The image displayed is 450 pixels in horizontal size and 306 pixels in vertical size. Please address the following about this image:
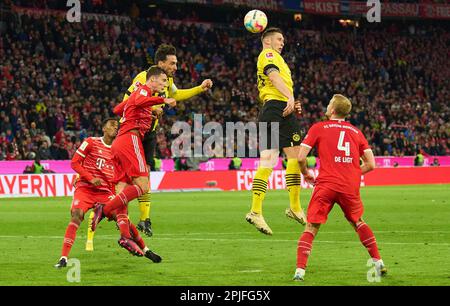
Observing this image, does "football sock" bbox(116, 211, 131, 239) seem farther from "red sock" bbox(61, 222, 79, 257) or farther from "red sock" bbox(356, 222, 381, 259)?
"red sock" bbox(356, 222, 381, 259)

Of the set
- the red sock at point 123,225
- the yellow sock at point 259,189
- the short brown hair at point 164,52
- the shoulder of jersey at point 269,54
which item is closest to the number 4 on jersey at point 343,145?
A: the red sock at point 123,225

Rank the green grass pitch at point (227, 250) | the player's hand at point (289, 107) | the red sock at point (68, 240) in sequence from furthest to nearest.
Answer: the player's hand at point (289, 107) < the red sock at point (68, 240) < the green grass pitch at point (227, 250)

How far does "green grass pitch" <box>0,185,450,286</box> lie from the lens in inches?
391

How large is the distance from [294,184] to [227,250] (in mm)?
1806

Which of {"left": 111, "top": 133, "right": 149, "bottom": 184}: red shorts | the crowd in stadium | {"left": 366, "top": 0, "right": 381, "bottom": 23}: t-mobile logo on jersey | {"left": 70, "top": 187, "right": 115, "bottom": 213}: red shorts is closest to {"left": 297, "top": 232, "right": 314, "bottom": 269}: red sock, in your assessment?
{"left": 111, "top": 133, "right": 149, "bottom": 184}: red shorts

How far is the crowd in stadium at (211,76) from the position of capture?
35.4m

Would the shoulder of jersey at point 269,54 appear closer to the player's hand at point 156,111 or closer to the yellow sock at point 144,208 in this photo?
the player's hand at point 156,111

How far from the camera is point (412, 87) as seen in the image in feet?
172

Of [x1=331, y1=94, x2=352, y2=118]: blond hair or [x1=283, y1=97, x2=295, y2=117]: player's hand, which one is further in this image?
[x1=283, y1=97, x2=295, y2=117]: player's hand

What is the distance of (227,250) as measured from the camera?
1290cm

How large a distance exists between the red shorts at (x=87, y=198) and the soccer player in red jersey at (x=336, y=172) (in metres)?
3.61

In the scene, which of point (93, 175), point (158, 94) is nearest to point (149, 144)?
point (158, 94)

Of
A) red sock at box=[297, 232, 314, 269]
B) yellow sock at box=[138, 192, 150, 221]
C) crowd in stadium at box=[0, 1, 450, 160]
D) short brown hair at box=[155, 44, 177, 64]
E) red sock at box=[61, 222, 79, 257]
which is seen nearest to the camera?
red sock at box=[297, 232, 314, 269]

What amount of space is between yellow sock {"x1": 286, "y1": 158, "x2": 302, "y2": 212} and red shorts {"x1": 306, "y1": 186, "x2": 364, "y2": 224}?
4203mm
